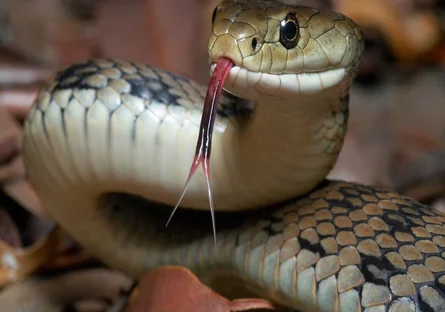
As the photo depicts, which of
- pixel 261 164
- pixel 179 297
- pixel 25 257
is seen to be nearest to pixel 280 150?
pixel 261 164

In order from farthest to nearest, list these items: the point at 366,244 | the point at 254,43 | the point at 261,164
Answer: the point at 261,164 → the point at 366,244 → the point at 254,43

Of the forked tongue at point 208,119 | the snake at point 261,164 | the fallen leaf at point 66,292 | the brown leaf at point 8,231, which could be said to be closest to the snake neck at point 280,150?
the snake at point 261,164

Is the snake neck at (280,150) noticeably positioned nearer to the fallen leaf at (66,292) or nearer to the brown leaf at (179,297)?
the brown leaf at (179,297)

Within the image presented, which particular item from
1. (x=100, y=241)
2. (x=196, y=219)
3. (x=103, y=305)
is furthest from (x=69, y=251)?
(x=196, y=219)

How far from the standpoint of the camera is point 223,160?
132cm

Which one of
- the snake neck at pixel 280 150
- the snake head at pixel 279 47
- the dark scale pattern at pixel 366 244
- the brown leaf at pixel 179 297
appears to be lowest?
the brown leaf at pixel 179 297

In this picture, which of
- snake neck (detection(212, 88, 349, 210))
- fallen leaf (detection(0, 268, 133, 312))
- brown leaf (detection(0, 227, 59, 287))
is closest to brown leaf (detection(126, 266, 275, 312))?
snake neck (detection(212, 88, 349, 210))

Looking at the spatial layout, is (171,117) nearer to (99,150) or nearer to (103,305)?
(99,150)

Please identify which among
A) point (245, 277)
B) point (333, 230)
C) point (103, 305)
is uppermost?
point (333, 230)

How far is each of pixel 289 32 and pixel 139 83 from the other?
35 cm

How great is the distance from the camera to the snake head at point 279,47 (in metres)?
1.06

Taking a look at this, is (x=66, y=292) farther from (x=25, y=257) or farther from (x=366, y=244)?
(x=366, y=244)

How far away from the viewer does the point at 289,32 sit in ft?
3.64

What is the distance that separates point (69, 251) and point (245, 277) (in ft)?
2.57
